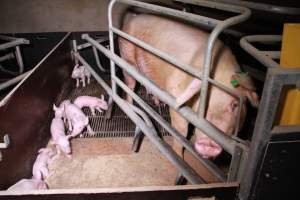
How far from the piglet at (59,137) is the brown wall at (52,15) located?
74.4 inches

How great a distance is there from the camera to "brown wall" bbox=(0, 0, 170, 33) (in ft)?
12.7

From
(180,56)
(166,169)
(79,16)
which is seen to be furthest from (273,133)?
(79,16)

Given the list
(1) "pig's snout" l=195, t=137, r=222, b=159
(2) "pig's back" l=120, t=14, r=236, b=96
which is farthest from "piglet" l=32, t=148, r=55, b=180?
(1) "pig's snout" l=195, t=137, r=222, b=159

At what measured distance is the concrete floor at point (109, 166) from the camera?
2.18 m

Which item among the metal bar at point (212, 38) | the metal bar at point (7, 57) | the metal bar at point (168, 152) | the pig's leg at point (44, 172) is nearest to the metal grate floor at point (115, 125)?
the metal bar at point (168, 152)

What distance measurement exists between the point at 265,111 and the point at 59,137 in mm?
1920

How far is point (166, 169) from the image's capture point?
7.62 ft

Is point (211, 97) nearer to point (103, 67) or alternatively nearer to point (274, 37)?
point (274, 37)

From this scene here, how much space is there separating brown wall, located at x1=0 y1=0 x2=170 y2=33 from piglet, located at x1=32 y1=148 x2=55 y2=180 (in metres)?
2.24

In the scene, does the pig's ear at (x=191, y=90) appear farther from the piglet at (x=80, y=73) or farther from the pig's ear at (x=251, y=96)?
the piglet at (x=80, y=73)

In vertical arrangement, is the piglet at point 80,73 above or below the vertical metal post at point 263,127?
below

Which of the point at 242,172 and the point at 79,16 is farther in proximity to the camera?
the point at 79,16

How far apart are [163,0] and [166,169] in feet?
8.50

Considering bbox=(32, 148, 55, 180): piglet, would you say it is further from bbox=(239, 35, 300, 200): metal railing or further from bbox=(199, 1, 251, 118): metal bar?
bbox=(239, 35, 300, 200): metal railing
